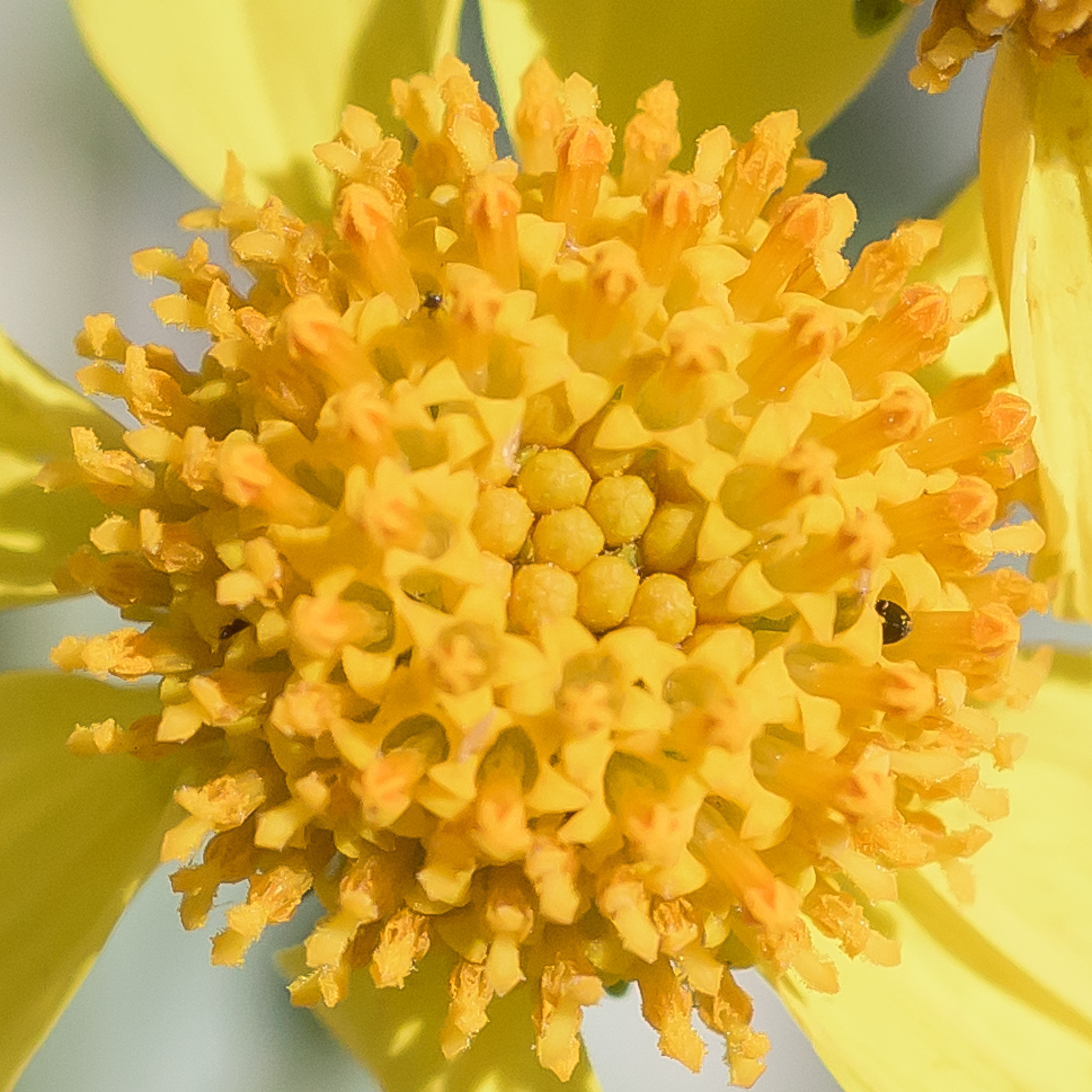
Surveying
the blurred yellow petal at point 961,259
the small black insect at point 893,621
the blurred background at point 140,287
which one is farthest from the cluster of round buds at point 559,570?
the blurred background at point 140,287

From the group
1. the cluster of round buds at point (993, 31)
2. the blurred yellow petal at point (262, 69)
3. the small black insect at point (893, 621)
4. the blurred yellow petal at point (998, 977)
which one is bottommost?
the blurred yellow petal at point (998, 977)

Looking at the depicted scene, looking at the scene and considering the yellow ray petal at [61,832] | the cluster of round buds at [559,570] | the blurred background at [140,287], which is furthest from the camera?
the blurred background at [140,287]

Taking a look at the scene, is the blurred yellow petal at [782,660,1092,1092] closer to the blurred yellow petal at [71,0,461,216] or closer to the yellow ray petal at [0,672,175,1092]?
the yellow ray petal at [0,672,175,1092]

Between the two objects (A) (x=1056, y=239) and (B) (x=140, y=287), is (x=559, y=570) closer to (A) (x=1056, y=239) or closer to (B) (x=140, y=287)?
(A) (x=1056, y=239)

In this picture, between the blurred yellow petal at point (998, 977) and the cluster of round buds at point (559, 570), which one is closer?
the cluster of round buds at point (559, 570)

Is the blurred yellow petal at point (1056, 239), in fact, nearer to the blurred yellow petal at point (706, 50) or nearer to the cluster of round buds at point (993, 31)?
the cluster of round buds at point (993, 31)

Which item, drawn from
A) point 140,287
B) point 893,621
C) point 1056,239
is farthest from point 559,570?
point 140,287

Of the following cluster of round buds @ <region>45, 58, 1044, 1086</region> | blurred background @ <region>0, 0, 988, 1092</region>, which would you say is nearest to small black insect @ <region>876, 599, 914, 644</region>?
cluster of round buds @ <region>45, 58, 1044, 1086</region>

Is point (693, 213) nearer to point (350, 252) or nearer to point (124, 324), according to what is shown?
point (350, 252)
